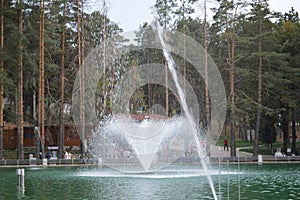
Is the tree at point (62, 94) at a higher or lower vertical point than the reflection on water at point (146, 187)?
higher

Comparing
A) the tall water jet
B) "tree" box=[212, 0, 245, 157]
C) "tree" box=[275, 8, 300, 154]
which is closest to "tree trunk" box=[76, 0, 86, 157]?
the tall water jet

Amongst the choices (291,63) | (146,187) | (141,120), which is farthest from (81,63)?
(146,187)

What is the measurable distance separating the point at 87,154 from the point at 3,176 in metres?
12.2

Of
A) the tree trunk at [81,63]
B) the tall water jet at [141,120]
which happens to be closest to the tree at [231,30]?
the tall water jet at [141,120]

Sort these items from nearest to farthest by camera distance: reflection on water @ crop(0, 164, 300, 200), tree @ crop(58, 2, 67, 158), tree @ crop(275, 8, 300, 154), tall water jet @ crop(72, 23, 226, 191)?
reflection on water @ crop(0, 164, 300, 200)
tall water jet @ crop(72, 23, 226, 191)
tree @ crop(58, 2, 67, 158)
tree @ crop(275, 8, 300, 154)

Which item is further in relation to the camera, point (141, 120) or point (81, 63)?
point (141, 120)

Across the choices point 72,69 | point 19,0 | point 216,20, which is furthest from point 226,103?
point 19,0

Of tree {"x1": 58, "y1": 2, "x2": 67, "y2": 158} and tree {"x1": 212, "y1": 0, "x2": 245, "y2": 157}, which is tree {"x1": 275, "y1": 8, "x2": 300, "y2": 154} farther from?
tree {"x1": 58, "y1": 2, "x2": 67, "y2": 158}

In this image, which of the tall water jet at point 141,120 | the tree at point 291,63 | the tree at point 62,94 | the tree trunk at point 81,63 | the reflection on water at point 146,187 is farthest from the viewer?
the tree at point 291,63

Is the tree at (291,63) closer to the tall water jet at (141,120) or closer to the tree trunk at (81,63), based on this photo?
the tall water jet at (141,120)

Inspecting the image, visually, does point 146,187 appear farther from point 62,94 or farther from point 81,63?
point 81,63

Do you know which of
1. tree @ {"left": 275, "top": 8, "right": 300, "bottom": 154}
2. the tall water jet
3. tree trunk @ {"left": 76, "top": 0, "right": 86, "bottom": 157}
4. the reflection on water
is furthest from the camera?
→ tree @ {"left": 275, "top": 8, "right": 300, "bottom": 154}

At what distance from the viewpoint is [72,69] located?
37688 millimetres

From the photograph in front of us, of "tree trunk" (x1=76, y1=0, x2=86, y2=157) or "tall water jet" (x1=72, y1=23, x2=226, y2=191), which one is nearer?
"tall water jet" (x1=72, y1=23, x2=226, y2=191)
